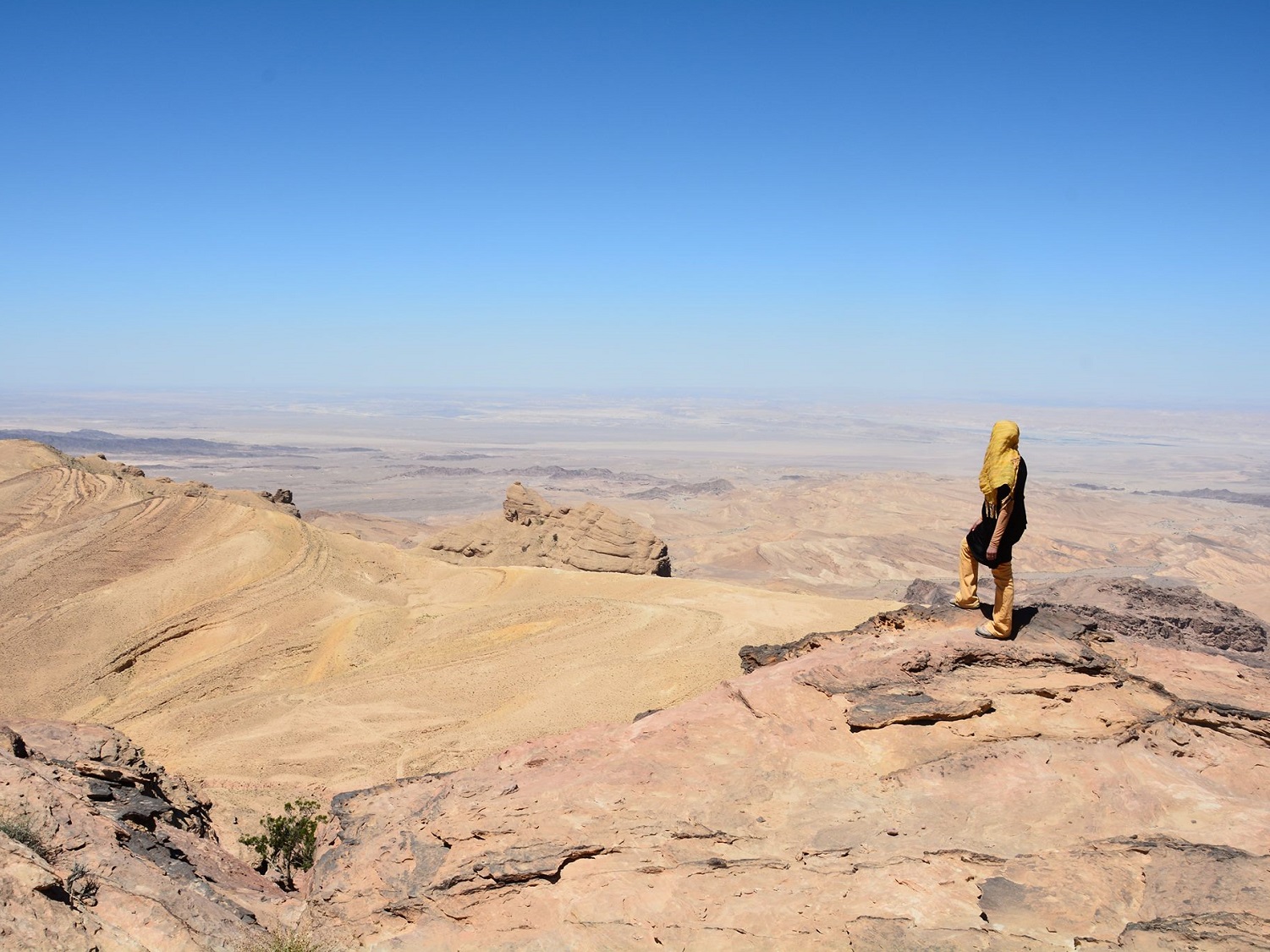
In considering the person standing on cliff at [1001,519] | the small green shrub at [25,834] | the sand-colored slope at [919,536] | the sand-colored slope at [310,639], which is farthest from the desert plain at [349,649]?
the sand-colored slope at [919,536]

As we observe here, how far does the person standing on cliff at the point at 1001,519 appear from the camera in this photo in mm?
6402

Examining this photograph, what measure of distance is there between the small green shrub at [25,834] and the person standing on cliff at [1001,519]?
6.65 m

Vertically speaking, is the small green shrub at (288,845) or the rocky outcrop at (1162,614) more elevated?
the small green shrub at (288,845)

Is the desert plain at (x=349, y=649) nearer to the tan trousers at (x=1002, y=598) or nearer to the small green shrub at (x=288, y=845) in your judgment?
the tan trousers at (x=1002, y=598)

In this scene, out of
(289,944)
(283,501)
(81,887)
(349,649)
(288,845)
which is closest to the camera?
(289,944)

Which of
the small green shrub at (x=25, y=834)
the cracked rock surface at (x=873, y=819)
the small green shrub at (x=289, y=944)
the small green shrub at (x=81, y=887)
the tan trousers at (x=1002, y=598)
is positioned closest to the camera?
the cracked rock surface at (x=873, y=819)

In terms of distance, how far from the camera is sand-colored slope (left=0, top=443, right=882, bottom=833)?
12094 mm

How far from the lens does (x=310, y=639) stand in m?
16.0

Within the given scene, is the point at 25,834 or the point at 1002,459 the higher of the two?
the point at 1002,459

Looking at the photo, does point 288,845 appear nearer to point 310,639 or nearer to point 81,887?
point 81,887

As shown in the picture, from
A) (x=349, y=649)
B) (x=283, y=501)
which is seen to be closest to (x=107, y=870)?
(x=349, y=649)

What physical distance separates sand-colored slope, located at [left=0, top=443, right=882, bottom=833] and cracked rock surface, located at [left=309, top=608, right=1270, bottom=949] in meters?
5.87

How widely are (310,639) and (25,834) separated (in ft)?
35.2

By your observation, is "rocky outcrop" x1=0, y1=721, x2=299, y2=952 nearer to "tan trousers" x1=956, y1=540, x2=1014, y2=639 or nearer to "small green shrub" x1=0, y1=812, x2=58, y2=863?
"small green shrub" x1=0, y1=812, x2=58, y2=863
